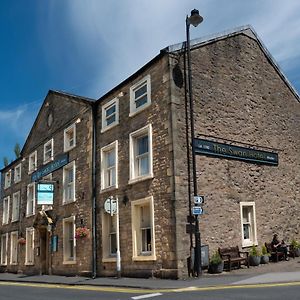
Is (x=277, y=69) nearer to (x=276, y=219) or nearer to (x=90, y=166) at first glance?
(x=276, y=219)

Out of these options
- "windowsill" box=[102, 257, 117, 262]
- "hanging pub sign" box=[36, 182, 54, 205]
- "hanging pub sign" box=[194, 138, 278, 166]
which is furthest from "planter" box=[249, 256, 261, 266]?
"hanging pub sign" box=[36, 182, 54, 205]

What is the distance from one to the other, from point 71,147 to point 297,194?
11.6 meters

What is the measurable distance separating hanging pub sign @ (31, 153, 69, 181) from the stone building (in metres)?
0.37

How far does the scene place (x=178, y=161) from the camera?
16125 mm

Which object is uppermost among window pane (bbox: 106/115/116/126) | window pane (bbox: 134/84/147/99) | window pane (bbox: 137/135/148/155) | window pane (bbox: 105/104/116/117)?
window pane (bbox: 134/84/147/99)

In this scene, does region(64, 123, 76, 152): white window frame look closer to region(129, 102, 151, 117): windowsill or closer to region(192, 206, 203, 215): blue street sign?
region(129, 102, 151, 117): windowsill

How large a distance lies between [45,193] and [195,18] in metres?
13.1

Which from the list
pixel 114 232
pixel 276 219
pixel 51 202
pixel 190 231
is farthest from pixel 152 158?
pixel 51 202

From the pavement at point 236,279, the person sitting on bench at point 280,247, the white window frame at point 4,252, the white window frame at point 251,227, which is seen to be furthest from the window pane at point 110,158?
the white window frame at point 4,252

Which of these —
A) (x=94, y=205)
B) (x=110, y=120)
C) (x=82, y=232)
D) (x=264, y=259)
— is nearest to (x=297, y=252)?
(x=264, y=259)

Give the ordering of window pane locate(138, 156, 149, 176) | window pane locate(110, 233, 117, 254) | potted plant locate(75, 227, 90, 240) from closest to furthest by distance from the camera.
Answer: window pane locate(138, 156, 149, 176), window pane locate(110, 233, 117, 254), potted plant locate(75, 227, 90, 240)

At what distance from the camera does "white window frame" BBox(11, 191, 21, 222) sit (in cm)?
3202

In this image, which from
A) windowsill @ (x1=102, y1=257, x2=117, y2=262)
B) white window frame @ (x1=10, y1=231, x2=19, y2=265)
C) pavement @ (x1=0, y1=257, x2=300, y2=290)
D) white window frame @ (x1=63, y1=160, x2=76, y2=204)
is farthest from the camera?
white window frame @ (x1=10, y1=231, x2=19, y2=265)

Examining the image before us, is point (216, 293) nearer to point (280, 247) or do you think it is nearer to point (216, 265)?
point (216, 265)
